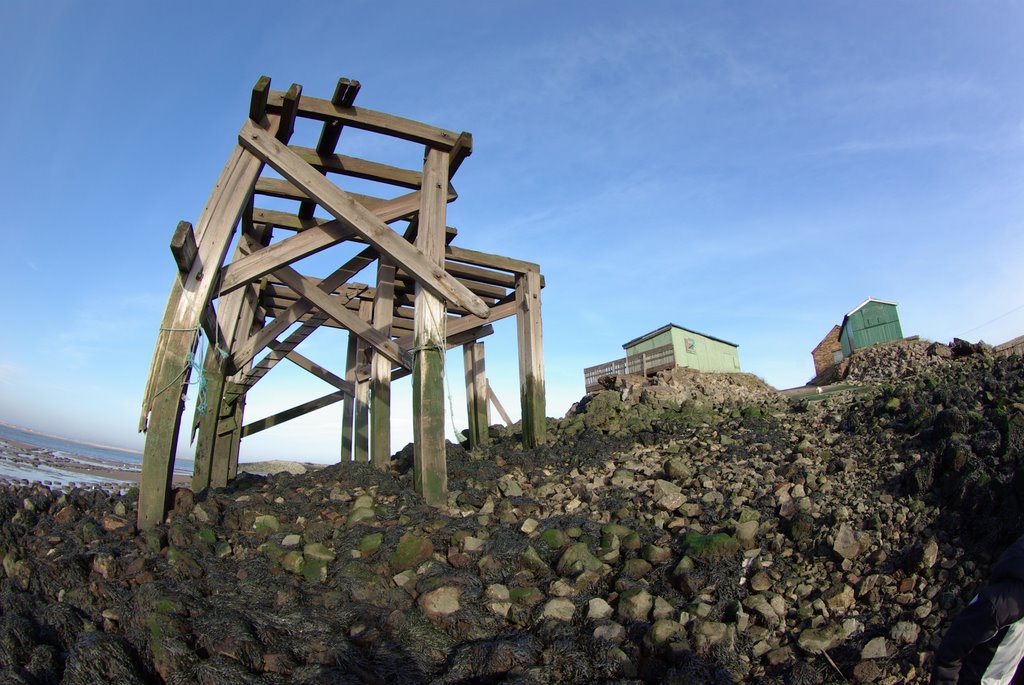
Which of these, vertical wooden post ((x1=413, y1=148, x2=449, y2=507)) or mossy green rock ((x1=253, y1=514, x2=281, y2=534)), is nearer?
mossy green rock ((x1=253, y1=514, x2=281, y2=534))

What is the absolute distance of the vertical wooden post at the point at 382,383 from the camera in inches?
364

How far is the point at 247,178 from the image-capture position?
623cm

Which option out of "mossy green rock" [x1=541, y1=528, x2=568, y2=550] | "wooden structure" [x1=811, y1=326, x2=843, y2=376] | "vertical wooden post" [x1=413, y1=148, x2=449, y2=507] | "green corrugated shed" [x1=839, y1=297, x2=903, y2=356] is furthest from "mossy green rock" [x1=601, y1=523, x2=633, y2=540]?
"wooden structure" [x1=811, y1=326, x2=843, y2=376]

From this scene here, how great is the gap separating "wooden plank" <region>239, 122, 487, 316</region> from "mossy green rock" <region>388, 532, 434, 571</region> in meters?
2.51

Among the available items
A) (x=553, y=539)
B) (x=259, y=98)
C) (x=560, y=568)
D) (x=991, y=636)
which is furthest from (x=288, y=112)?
(x=991, y=636)

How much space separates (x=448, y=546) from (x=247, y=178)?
14.0 ft

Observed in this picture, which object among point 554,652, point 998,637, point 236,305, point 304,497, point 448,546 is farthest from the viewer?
point 236,305

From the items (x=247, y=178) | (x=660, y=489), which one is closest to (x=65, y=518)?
(x=247, y=178)

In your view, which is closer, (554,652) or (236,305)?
(554,652)

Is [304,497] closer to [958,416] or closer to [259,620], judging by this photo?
[259,620]

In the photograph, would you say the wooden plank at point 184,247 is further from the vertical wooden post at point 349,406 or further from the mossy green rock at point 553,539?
the vertical wooden post at point 349,406

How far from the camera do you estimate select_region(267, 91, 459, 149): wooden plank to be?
21.9ft

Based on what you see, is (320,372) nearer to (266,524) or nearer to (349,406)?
(349,406)

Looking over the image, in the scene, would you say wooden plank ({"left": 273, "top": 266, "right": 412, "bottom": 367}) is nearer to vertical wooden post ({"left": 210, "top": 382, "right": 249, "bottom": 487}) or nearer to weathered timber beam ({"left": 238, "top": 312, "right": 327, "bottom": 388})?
weathered timber beam ({"left": 238, "top": 312, "right": 327, "bottom": 388})
